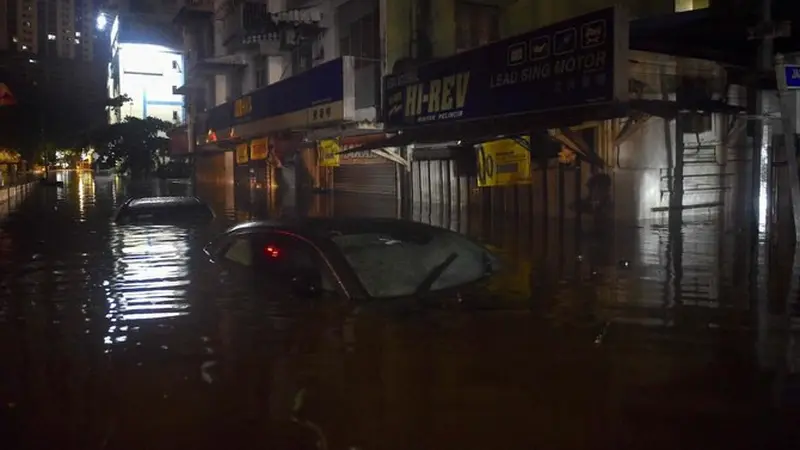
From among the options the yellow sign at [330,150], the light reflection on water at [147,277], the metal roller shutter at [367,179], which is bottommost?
the light reflection on water at [147,277]

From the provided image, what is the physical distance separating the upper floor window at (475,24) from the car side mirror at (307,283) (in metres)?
16.4

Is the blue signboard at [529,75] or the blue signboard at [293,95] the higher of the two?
the blue signboard at [293,95]

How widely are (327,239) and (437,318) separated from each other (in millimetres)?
1328

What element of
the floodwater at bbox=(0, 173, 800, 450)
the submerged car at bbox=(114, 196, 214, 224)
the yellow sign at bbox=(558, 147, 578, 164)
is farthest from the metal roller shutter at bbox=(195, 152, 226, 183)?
the floodwater at bbox=(0, 173, 800, 450)

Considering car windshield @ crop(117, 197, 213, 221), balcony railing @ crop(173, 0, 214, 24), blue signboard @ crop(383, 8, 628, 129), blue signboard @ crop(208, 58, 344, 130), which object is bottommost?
car windshield @ crop(117, 197, 213, 221)

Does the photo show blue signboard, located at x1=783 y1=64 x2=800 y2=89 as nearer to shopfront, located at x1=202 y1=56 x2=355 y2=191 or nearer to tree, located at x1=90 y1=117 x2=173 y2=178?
shopfront, located at x1=202 y1=56 x2=355 y2=191

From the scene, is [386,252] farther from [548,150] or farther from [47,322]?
[548,150]

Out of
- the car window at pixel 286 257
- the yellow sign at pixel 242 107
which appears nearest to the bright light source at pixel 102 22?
the yellow sign at pixel 242 107

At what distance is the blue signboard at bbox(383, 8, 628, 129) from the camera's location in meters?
12.5

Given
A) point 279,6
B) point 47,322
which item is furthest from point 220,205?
point 47,322

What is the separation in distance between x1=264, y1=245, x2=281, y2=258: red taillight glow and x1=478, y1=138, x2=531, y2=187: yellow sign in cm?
1080

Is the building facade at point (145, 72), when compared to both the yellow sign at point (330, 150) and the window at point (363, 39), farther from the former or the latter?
the yellow sign at point (330, 150)

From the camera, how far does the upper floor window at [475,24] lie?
23781 millimetres

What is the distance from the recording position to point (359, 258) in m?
→ 7.97
